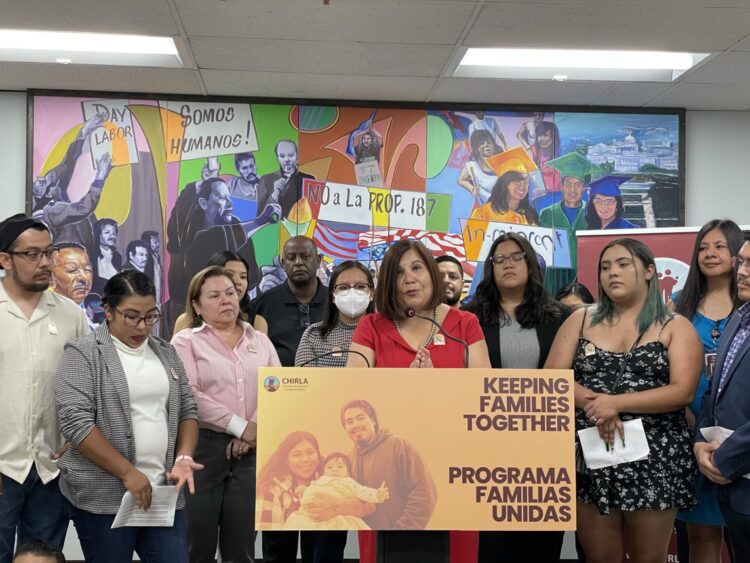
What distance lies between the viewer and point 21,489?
3.07 meters

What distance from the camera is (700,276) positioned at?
12.1ft

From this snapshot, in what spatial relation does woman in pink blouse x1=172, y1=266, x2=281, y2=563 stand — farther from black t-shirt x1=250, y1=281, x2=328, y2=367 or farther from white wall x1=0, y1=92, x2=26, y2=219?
white wall x1=0, y1=92, x2=26, y2=219

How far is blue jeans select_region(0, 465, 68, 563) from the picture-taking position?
3.04 meters

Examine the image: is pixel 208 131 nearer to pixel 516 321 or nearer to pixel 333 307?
pixel 333 307

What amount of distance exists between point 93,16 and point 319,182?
2.01 m

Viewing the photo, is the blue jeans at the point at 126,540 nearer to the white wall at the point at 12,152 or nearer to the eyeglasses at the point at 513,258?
the eyeglasses at the point at 513,258

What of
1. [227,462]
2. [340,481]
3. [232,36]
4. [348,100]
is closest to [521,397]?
[340,481]

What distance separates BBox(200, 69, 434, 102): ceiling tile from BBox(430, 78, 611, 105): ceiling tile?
0.58ft

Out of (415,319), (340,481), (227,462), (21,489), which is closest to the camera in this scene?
(340,481)

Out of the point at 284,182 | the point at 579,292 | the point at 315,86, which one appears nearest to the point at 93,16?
the point at 315,86

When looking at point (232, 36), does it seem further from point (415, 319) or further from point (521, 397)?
point (521, 397)

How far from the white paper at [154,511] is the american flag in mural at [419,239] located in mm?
3370

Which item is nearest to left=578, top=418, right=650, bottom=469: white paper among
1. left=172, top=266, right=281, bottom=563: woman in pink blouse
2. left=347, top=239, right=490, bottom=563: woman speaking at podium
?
left=347, top=239, right=490, bottom=563: woman speaking at podium

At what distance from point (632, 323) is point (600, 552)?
84 centimetres
